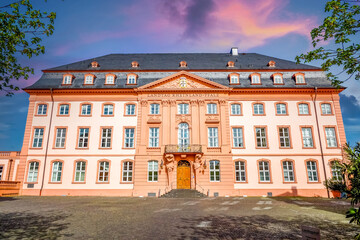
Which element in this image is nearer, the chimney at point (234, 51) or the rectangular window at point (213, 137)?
the rectangular window at point (213, 137)

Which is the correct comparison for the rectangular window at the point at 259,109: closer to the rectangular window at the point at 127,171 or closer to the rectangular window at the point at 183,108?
the rectangular window at the point at 183,108

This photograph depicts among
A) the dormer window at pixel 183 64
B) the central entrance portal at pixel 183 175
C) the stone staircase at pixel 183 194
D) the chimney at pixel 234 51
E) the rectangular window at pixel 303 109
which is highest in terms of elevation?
the chimney at pixel 234 51

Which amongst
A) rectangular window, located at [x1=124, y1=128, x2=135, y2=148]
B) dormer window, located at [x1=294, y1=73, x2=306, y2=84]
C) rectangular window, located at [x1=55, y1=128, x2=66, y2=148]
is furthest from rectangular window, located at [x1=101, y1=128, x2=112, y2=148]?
dormer window, located at [x1=294, y1=73, x2=306, y2=84]

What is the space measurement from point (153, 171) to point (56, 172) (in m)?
11.0

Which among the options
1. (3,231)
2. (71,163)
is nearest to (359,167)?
(3,231)

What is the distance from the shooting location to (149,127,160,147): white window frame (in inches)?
1017

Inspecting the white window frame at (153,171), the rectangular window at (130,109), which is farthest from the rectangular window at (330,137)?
the rectangular window at (130,109)

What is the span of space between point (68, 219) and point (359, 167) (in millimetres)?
11636

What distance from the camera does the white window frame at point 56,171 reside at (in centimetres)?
2483

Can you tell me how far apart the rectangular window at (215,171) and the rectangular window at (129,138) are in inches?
376

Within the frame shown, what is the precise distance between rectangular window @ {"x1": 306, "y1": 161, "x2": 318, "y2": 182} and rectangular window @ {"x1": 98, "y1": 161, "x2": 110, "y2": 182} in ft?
74.5

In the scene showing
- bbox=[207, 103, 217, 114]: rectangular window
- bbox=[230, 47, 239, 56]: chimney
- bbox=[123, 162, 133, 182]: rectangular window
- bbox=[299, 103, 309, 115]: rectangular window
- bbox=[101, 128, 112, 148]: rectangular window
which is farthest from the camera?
bbox=[230, 47, 239, 56]: chimney


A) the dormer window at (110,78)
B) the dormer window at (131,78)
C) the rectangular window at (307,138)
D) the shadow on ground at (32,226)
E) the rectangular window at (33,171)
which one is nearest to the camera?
the shadow on ground at (32,226)

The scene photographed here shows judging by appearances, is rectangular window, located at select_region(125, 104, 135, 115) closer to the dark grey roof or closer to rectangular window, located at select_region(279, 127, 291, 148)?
the dark grey roof
